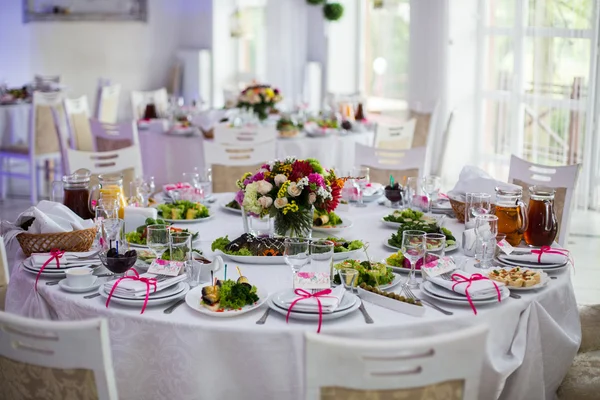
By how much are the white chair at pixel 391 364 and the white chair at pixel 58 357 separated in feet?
1.56

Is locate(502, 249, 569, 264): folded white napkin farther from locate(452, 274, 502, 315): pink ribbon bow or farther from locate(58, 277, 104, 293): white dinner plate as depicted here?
locate(58, 277, 104, 293): white dinner plate

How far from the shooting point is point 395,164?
15.3 feet

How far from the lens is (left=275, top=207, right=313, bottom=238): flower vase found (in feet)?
9.78

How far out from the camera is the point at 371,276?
8.39ft

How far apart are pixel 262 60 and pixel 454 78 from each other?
3448 millimetres

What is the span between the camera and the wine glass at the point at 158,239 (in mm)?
2730

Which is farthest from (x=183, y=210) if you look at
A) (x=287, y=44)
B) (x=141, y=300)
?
(x=287, y=44)

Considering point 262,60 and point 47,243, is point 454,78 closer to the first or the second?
point 262,60

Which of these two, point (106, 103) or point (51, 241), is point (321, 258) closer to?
point (51, 241)

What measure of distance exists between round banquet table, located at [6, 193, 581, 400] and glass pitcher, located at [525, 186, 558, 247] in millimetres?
359

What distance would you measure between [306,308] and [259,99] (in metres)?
3.91

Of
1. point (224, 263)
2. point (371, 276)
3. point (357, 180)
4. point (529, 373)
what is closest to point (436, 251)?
point (371, 276)

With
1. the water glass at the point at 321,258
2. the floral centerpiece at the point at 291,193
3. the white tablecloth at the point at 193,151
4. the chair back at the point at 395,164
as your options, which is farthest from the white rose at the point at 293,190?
→ the white tablecloth at the point at 193,151

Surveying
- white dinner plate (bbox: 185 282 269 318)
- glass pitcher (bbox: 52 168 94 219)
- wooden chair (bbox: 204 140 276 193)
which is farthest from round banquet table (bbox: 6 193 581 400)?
wooden chair (bbox: 204 140 276 193)
